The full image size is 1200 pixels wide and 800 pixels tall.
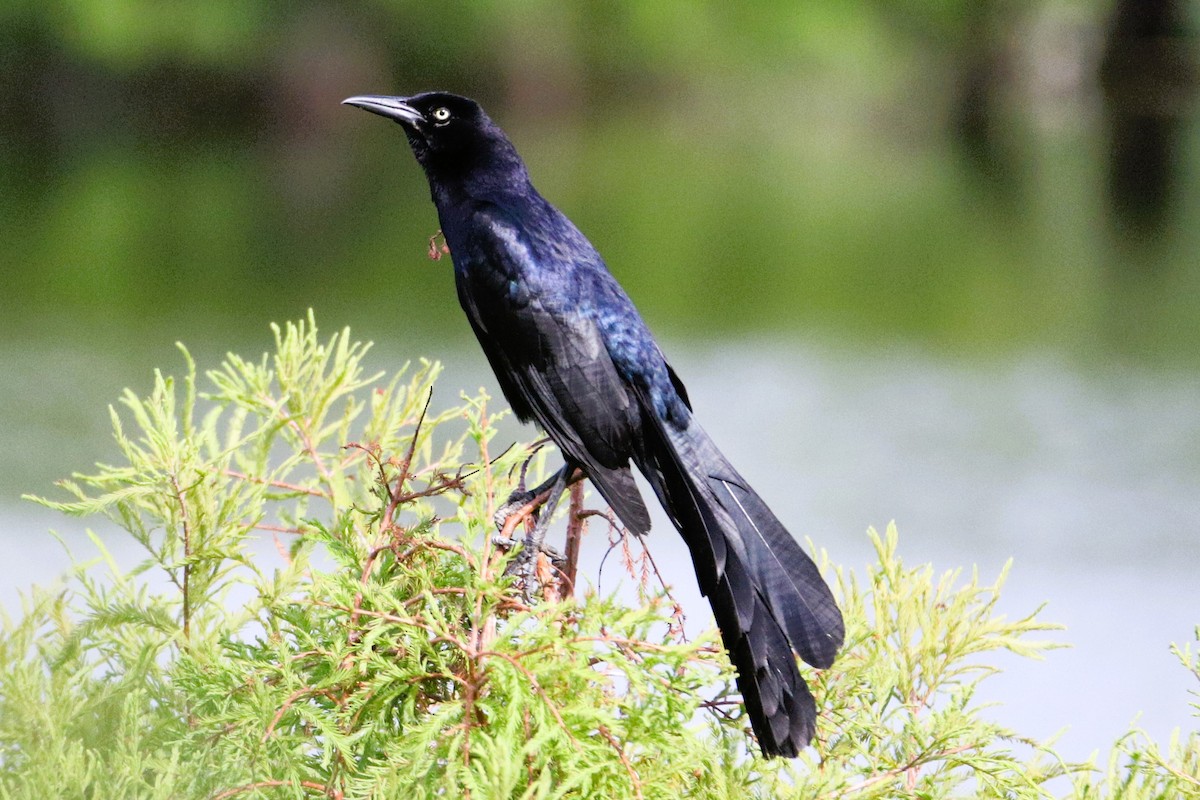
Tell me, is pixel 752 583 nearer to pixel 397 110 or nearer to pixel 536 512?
pixel 536 512

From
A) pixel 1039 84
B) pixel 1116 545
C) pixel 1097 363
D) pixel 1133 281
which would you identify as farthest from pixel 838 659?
pixel 1039 84

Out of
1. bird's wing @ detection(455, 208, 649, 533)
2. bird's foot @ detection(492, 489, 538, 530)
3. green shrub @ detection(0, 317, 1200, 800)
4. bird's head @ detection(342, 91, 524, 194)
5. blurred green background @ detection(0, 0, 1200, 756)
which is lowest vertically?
green shrub @ detection(0, 317, 1200, 800)

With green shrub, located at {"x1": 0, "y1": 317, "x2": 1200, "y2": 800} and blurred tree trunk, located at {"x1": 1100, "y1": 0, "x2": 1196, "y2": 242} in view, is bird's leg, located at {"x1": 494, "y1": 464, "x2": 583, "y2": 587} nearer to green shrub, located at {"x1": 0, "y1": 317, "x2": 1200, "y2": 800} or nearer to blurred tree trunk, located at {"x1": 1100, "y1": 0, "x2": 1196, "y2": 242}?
green shrub, located at {"x1": 0, "y1": 317, "x2": 1200, "y2": 800}

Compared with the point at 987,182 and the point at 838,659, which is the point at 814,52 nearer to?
the point at 987,182

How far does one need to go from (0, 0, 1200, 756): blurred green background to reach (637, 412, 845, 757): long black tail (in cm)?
428

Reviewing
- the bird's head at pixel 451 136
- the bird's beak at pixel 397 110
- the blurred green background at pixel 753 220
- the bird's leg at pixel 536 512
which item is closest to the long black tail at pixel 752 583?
the bird's leg at pixel 536 512

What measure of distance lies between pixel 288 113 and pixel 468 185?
2450cm

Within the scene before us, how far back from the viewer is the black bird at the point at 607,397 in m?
1.53

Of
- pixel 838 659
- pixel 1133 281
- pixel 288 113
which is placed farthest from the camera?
pixel 288 113

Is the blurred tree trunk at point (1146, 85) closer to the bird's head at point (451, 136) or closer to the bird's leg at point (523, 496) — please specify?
the bird's head at point (451, 136)

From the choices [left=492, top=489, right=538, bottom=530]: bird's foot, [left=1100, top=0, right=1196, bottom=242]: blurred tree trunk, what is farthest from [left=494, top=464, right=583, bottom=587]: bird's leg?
[left=1100, top=0, right=1196, bottom=242]: blurred tree trunk

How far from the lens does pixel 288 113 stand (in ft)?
83.7

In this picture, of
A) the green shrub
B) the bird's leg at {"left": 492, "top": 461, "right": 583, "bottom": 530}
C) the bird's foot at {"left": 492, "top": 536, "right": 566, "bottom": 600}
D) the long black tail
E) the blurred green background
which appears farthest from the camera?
the blurred green background

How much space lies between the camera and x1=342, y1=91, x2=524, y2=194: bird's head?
2.30 m
